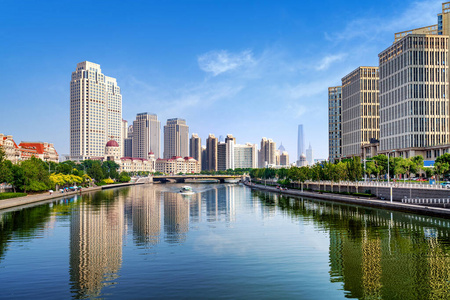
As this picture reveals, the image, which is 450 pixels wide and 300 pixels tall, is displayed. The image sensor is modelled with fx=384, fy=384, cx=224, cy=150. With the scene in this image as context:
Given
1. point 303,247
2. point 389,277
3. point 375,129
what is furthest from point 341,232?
point 375,129

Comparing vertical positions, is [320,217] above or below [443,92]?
below

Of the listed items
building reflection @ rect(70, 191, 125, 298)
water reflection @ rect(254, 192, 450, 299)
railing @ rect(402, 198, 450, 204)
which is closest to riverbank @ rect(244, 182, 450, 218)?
water reflection @ rect(254, 192, 450, 299)

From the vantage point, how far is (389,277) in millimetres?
27969

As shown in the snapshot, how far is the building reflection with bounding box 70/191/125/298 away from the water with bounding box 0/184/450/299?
0.32 ft

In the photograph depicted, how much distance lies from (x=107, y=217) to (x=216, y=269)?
126ft

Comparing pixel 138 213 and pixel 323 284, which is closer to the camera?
pixel 323 284

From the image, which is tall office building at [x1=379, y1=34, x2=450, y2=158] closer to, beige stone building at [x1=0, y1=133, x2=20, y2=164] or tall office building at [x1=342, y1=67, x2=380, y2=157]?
tall office building at [x1=342, y1=67, x2=380, y2=157]

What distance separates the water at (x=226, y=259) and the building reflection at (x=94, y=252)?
0.10 meters

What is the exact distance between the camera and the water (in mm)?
25344

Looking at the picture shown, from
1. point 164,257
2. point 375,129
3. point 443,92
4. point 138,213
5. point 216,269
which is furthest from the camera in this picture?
point 375,129

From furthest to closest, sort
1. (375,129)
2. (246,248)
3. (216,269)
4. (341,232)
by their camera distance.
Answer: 1. (375,129)
2. (341,232)
3. (246,248)
4. (216,269)

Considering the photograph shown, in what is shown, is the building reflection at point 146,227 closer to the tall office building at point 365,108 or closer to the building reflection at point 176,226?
the building reflection at point 176,226

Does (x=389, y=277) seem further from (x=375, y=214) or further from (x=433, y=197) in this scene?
(x=433, y=197)

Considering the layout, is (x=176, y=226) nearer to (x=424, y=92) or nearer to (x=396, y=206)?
(x=396, y=206)
